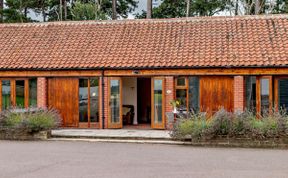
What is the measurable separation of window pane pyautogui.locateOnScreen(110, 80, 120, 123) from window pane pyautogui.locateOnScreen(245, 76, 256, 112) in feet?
18.6

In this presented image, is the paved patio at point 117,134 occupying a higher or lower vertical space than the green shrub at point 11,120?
lower

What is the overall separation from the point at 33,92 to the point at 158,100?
19.4 ft

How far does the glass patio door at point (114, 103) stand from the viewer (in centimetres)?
2075

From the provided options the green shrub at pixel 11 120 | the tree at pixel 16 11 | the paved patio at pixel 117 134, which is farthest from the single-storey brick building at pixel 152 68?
the tree at pixel 16 11

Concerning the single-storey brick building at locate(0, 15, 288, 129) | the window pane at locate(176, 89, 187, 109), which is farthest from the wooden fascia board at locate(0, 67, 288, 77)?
the window pane at locate(176, 89, 187, 109)

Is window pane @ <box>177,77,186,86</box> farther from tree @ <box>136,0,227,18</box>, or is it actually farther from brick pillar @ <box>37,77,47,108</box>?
tree @ <box>136,0,227,18</box>

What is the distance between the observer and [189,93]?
66.3 feet

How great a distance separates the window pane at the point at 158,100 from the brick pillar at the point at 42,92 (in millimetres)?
5083

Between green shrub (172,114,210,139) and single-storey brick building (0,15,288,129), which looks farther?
single-storey brick building (0,15,288,129)

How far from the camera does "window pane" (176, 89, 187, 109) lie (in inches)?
797

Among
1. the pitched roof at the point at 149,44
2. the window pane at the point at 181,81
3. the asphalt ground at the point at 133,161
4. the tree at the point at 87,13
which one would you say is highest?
the tree at the point at 87,13

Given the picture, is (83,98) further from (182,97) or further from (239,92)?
(239,92)

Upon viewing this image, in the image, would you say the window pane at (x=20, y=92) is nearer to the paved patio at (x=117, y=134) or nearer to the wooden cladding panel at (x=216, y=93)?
the paved patio at (x=117, y=134)

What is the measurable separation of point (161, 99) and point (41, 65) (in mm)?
5732
